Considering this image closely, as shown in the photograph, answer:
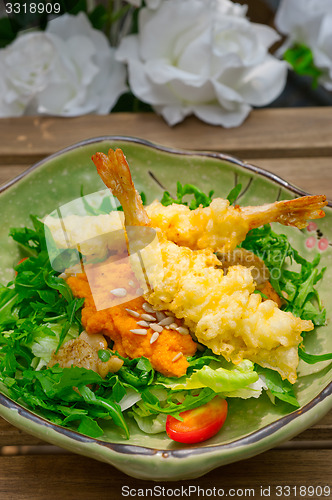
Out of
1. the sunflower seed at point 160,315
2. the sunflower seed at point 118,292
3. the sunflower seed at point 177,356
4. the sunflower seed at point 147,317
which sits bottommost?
the sunflower seed at point 177,356

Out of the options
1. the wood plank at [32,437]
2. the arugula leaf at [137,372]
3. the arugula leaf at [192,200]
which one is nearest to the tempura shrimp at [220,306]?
the arugula leaf at [137,372]

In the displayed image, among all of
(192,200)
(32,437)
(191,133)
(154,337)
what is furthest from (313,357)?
(191,133)

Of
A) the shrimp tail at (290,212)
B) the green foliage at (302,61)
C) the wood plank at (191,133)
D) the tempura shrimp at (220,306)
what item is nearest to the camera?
the tempura shrimp at (220,306)

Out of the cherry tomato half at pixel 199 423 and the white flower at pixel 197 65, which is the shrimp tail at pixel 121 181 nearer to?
the cherry tomato half at pixel 199 423

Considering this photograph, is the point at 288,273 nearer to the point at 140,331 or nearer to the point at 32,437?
the point at 140,331

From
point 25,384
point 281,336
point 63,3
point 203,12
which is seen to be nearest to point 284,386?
point 281,336

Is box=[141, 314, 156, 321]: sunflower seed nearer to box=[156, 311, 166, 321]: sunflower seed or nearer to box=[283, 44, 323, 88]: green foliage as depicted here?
box=[156, 311, 166, 321]: sunflower seed

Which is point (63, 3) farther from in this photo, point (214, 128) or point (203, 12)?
point (214, 128)

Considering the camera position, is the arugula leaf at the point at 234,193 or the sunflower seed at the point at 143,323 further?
the arugula leaf at the point at 234,193
